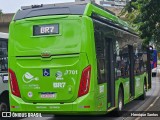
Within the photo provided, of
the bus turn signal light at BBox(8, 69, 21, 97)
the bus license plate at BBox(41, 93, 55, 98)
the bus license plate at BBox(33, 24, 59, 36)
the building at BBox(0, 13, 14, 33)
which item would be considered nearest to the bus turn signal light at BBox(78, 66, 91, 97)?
the bus license plate at BBox(41, 93, 55, 98)

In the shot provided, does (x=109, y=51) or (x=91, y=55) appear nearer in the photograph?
(x=91, y=55)

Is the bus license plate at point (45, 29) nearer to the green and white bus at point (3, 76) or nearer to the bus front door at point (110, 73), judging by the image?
the bus front door at point (110, 73)

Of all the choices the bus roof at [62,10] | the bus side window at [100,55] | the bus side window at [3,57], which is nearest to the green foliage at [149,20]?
the bus roof at [62,10]

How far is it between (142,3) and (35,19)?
11.7 metres

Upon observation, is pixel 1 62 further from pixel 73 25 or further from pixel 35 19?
pixel 73 25

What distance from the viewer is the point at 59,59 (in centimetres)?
→ 973

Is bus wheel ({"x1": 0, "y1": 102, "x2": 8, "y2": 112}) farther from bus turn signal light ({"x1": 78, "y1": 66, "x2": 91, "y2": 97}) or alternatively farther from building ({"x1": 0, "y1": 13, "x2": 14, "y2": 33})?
building ({"x1": 0, "y1": 13, "x2": 14, "y2": 33})

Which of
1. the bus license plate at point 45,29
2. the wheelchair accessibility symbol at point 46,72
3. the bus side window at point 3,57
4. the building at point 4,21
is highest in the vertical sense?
the building at point 4,21

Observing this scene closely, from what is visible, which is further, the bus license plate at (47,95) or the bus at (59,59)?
the bus license plate at (47,95)

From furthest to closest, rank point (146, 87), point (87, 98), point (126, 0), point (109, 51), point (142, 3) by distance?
1. point (126, 0)
2. point (142, 3)
3. point (146, 87)
4. point (109, 51)
5. point (87, 98)

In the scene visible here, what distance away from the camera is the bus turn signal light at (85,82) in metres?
9.46

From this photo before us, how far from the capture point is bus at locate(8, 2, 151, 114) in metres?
9.51

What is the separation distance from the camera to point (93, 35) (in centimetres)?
965

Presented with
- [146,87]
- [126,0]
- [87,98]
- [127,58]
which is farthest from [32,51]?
[126,0]
